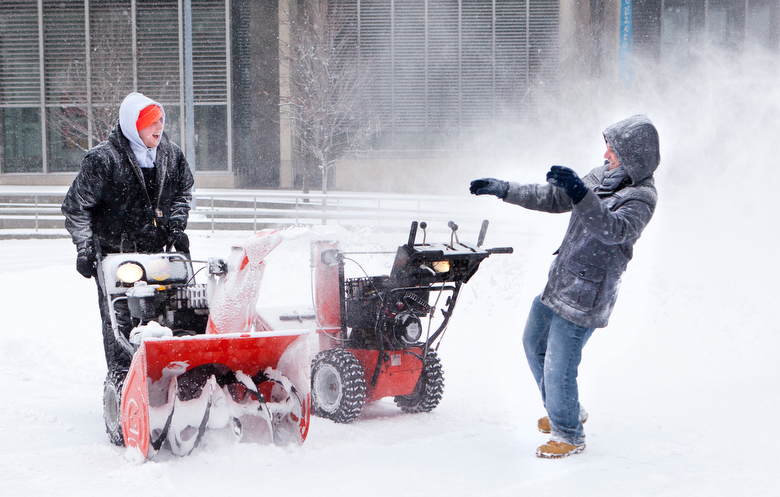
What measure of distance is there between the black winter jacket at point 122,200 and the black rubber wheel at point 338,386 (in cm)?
125

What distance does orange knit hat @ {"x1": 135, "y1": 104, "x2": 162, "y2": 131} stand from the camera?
4172 millimetres

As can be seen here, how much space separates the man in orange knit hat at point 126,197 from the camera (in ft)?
13.6

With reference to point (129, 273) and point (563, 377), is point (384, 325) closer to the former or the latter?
point (563, 377)

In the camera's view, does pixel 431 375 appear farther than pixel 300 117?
No

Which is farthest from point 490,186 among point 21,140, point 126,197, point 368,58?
point 21,140

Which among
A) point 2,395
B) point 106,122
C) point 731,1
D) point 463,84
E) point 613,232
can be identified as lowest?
point 2,395

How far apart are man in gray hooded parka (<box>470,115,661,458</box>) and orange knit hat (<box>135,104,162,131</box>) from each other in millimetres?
1950

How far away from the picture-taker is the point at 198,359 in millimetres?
3754

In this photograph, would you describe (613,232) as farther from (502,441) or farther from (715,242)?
(715,242)

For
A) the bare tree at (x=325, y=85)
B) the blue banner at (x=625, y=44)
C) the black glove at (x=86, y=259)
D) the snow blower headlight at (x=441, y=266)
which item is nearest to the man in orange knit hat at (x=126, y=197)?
the black glove at (x=86, y=259)

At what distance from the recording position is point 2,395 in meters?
5.04

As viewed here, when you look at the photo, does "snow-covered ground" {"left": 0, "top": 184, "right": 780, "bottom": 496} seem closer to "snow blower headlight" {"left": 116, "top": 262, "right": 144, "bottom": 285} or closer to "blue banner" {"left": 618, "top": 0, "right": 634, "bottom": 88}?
"snow blower headlight" {"left": 116, "top": 262, "right": 144, "bottom": 285}

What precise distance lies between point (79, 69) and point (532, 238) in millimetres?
16507

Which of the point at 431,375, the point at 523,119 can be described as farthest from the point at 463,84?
the point at 431,375
